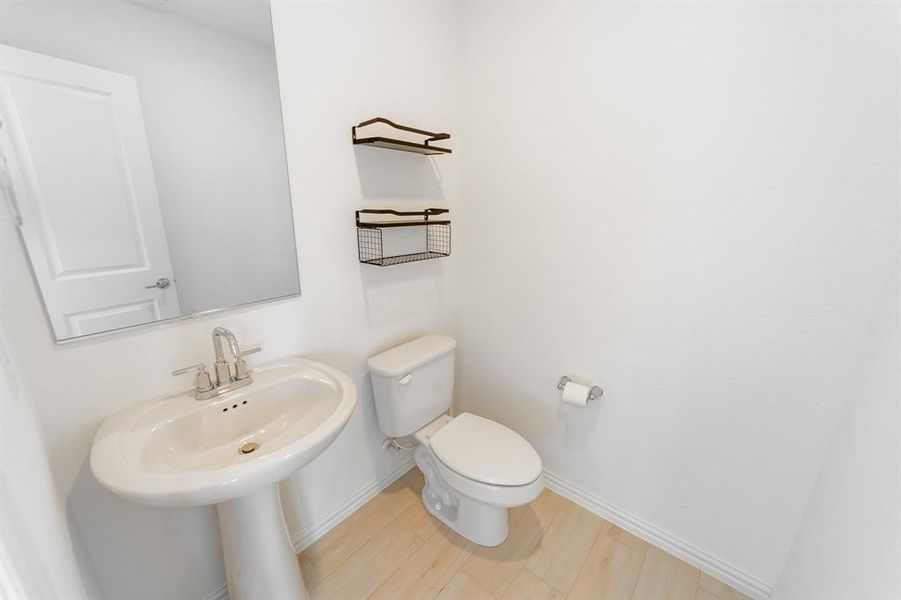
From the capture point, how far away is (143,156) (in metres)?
0.90

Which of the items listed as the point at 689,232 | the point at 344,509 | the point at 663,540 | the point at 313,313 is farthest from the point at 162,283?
the point at 663,540

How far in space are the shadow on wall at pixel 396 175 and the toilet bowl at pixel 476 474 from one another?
101 cm

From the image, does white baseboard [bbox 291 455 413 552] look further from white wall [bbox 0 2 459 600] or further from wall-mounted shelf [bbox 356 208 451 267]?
wall-mounted shelf [bbox 356 208 451 267]

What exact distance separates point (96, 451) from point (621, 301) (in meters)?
1.57

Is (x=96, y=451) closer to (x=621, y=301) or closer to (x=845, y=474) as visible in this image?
(x=621, y=301)

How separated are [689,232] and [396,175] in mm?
1086

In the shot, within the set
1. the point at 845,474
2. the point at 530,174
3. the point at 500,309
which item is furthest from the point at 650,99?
the point at 845,474

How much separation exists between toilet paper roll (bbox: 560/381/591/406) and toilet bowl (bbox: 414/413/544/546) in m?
0.25

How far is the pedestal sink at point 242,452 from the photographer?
0.72 m

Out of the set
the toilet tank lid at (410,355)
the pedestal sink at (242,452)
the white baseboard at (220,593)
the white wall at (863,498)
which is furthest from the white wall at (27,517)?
the white wall at (863,498)

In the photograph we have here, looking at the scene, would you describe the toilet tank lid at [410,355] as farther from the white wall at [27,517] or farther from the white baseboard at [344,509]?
the white wall at [27,517]

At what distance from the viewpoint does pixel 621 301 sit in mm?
1372

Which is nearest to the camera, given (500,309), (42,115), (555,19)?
(42,115)

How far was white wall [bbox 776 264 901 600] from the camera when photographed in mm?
667
